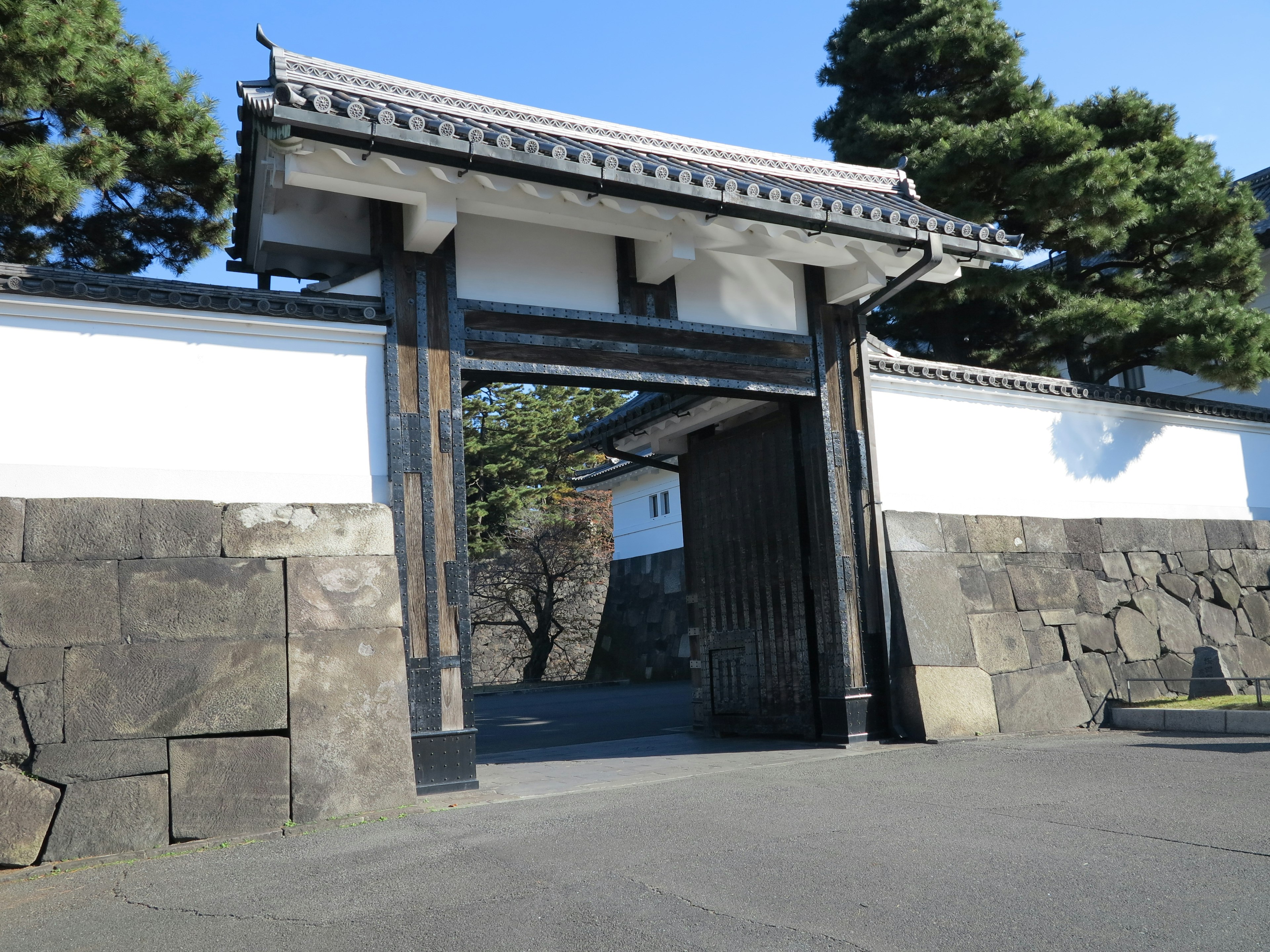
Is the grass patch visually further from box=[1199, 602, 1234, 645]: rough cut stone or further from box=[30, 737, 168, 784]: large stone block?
box=[30, 737, 168, 784]: large stone block

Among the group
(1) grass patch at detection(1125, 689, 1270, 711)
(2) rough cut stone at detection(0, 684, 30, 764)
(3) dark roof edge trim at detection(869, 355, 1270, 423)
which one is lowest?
(1) grass patch at detection(1125, 689, 1270, 711)

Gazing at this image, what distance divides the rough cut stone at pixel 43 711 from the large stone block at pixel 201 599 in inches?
17.9

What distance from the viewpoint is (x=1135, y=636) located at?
9586 mm

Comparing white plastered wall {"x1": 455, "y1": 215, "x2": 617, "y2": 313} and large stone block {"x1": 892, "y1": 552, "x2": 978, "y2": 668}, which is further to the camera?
large stone block {"x1": 892, "y1": 552, "x2": 978, "y2": 668}

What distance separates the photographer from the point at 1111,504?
32.9ft

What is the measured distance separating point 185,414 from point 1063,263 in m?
10.7

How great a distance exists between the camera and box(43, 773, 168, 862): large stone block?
501 cm

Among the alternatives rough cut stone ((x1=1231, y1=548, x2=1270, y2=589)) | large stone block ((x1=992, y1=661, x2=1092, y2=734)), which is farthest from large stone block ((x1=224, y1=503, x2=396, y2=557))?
rough cut stone ((x1=1231, y1=548, x2=1270, y2=589))

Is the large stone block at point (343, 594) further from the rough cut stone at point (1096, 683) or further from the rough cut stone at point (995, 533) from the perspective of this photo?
the rough cut stone at point (1096, 683)

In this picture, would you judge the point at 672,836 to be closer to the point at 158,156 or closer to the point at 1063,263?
the point at 158,156

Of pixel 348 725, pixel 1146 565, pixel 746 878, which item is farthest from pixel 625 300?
pixel 1146 565

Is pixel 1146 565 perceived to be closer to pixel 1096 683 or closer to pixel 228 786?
pixel 1096 683

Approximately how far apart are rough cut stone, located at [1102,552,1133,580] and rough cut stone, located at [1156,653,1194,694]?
87cm

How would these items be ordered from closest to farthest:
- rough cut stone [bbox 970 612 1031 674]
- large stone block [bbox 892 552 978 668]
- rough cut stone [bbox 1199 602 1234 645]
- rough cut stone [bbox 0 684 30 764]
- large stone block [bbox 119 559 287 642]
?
rough cut stone [bbox 0 684 30 764] < large stone block [bbox 119 559 287 642] < large stone block [bbox 892 552 978 668] < rough cut stone [bbox 970 612 1031 674] < rough cut stone [bbox 1199 602 1234 645]
